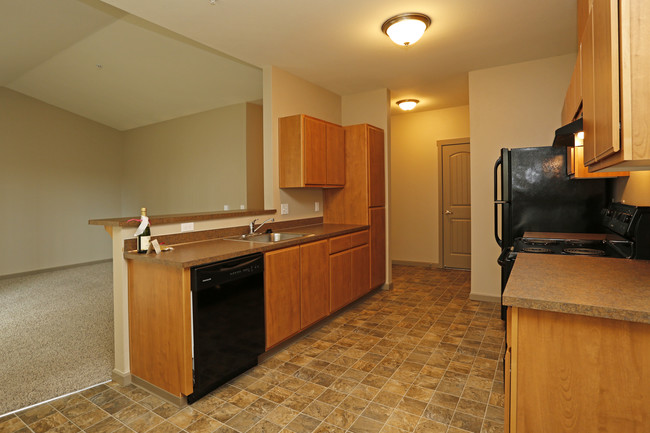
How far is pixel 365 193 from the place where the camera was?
438cm

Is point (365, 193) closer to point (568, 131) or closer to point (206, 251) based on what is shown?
point (206, 251)

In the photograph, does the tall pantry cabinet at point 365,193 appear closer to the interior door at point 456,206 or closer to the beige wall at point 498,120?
the beige wall at point 498,120

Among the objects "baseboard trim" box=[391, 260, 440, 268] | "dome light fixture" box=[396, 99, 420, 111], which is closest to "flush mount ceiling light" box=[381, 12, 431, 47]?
"dome light fixture" box=[396, 99, 420, 111]

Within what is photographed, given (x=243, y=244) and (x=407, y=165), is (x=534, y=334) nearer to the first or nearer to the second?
(x=243, y=244)

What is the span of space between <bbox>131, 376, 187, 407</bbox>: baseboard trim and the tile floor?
35 mm

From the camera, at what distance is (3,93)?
6070mm

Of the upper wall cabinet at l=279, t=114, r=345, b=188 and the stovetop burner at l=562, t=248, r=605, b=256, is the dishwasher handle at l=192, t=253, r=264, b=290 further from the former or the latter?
the stovetop burner at l=562, t=248, r=605, b=256

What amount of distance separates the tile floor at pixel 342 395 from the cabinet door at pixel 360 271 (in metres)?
0.68

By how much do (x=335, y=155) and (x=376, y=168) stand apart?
61 centimetres

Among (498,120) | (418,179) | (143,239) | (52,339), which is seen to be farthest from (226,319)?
(418,179)

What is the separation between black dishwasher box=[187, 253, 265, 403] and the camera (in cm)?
222

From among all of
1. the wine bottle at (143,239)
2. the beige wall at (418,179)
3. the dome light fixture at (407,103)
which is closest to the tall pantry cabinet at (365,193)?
the dome light fixture at (407,103)

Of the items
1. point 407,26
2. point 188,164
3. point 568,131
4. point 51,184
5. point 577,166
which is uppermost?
point 407,26

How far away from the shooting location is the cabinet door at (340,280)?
360 cm
